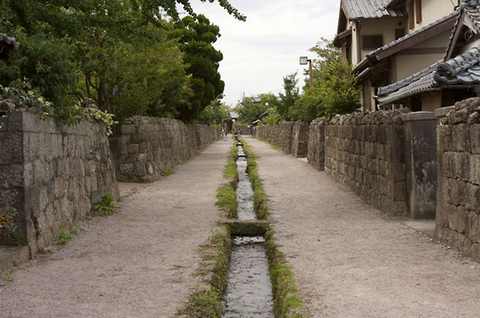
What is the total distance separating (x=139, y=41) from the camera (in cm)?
1330

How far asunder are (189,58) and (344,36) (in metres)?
7.77

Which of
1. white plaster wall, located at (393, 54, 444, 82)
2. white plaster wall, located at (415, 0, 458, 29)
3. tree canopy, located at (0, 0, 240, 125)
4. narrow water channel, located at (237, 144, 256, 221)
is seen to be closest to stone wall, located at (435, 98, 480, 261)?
narrow water channel, located at (237, 144, 256, 221)

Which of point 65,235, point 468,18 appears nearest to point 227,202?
point 65,235

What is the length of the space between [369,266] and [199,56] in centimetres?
2589

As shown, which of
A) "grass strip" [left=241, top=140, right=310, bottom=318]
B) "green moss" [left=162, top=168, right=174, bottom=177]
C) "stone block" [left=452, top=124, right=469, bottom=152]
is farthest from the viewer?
"green moss" [left=162, top=168, right=174, bottom=177]

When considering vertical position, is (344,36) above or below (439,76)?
above

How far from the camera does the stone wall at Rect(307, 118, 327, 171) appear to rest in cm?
2212

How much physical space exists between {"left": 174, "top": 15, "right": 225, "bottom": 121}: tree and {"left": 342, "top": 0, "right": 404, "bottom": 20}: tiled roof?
737cm

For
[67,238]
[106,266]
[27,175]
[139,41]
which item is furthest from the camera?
[139,41]

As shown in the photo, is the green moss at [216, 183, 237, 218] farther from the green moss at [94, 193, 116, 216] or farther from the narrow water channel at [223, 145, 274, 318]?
the green moss at [94, 193, 116, 216]

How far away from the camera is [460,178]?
7832 mm

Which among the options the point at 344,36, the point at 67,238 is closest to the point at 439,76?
the point at 67,238

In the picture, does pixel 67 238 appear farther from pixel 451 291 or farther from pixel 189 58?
pixel 189 58

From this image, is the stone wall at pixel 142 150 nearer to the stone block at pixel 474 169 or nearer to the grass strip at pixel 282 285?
the grass strip at pixel 282 285
